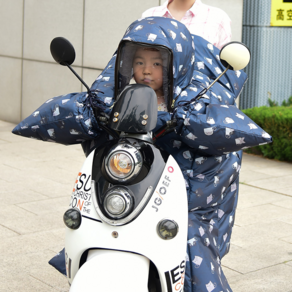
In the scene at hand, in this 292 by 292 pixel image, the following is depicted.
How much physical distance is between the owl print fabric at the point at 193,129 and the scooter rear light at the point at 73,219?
469 millimetres

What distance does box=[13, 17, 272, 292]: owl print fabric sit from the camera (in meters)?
2.34

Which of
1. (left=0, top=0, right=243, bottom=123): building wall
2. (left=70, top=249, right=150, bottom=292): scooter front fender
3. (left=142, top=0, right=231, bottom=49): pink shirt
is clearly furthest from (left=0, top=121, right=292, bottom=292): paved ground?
(left=0, top=0, right=243, bottom=123): building wall

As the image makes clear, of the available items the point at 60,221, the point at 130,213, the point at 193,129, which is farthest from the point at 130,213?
the point at 60,221

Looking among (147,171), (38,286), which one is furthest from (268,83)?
(147,171)

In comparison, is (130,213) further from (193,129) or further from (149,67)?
(149,67)

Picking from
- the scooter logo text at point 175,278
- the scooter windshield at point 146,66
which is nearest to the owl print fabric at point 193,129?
the scooter windshield at point 146,66

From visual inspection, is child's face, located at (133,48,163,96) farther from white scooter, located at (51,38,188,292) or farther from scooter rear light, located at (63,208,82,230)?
scooter rear light, located at (63,208,82,230)

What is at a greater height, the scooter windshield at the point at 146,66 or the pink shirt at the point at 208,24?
the pink shirt at the point at 208,24

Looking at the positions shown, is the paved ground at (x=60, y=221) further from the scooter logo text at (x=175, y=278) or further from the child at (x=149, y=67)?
the child at (x=149, y=67)

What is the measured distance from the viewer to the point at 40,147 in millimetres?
7887

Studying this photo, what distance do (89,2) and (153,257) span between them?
23.1 ft

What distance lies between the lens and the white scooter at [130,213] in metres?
2.00

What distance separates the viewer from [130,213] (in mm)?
2059

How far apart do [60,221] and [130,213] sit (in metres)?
2.77
